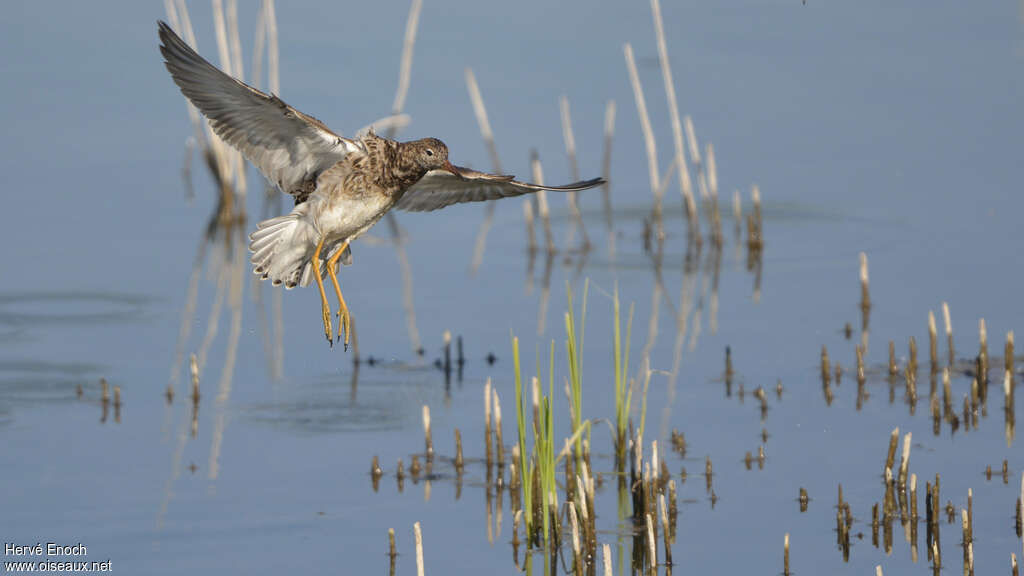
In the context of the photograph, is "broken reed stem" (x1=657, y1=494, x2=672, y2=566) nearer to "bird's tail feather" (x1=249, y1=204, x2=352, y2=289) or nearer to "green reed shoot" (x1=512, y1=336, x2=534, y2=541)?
"green reed shoot" (x1=512, y1=336, x2=534, y2=541)

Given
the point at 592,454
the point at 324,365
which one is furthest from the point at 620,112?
the point at 592,454

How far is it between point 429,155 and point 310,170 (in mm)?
777

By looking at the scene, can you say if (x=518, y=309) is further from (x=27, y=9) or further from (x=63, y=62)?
(x=27, y=9)

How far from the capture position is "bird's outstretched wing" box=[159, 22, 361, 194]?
7648 mm

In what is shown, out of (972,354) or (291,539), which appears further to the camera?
(972,354)

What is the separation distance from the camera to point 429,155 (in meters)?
7.82

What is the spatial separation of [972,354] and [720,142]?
5609 mm

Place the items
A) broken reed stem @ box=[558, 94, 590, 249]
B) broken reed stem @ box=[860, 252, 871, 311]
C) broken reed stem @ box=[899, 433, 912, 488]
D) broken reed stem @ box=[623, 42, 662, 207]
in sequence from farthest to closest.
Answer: broken reed stem @ box=[558, 94, 590, 249]
broken reed stem @ box=[623, 42, 662, 207]
broken reed stem @ box=[860, 252, 871, 311]
broken reed stem @ box=[899, 433, 912, 488]

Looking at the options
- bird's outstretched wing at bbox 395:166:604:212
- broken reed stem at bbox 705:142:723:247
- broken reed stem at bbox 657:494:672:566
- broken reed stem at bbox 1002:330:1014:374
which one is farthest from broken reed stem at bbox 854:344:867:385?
bird's outstretched wing at bbox 395:166:604:212

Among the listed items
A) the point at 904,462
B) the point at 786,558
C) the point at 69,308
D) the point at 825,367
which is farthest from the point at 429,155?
the point at 69,308

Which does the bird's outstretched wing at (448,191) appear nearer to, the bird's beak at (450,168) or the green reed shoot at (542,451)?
the bird's beak at (450,168)

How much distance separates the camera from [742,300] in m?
14.3

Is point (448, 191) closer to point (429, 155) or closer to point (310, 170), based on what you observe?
point (310, 170)

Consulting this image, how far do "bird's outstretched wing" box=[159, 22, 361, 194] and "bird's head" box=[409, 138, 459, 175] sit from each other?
376 millimetres
